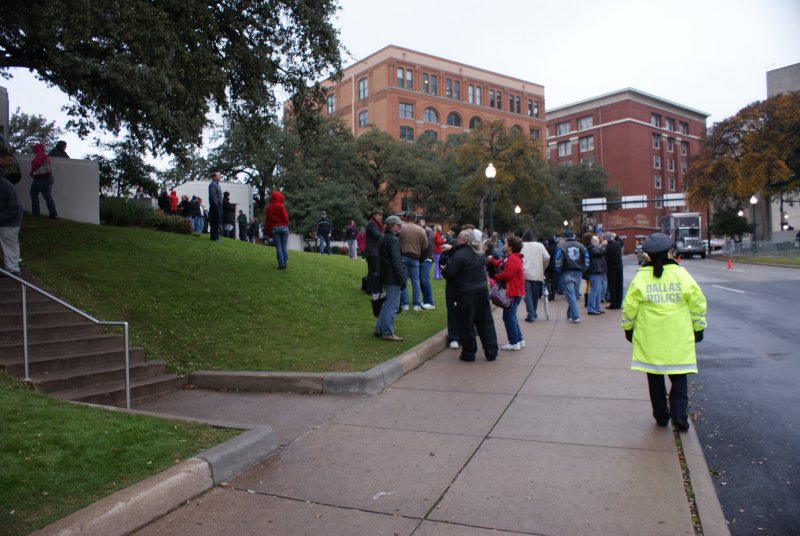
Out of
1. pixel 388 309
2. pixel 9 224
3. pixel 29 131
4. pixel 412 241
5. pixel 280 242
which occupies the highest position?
pixel 29 131

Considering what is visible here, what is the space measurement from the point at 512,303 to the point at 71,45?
27.6ft

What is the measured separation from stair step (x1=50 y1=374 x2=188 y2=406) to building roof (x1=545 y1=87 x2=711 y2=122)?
293 feet

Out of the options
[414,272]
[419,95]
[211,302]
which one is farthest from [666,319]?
[419,95]

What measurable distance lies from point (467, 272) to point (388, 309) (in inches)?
54.2

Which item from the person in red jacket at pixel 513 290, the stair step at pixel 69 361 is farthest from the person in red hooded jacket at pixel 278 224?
the stair step at pixel 69 361

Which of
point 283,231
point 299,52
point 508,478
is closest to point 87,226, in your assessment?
point 283,231

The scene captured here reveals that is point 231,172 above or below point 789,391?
above

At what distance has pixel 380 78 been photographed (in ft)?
224

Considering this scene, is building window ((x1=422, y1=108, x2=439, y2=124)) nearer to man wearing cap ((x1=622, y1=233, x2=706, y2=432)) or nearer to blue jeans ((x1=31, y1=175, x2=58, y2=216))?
blue jeans ((x1=31, y1=175, x2=58, y2=216))

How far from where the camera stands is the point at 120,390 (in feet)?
20.4

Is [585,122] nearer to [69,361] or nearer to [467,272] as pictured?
[467,272]

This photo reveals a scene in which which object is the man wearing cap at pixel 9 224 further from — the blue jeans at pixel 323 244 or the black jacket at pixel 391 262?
the blue jeans at pixel 323 244

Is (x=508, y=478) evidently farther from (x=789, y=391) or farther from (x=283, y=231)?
(x=283, y=231)

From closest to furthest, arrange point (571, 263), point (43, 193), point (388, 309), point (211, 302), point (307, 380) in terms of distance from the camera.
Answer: point (307, 380)
point (388, 309)
point (211, 302)
point (571, 263)
point (43, 193)
